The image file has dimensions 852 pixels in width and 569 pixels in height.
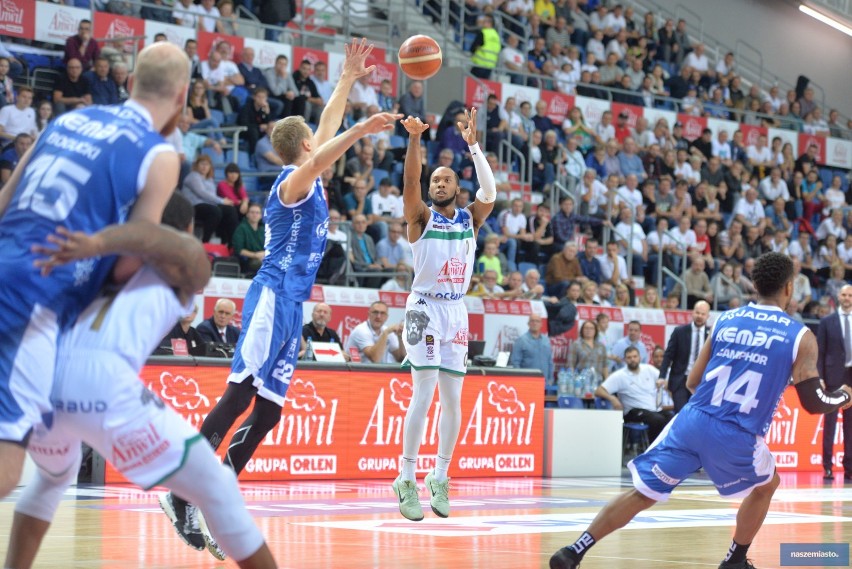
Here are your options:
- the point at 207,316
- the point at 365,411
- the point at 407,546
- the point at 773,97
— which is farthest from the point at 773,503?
the point at 773,97

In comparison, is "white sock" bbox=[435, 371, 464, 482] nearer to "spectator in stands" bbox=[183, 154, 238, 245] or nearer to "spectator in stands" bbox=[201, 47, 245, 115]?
"spectator in stands" bbox=[183, 154, 238, 245]

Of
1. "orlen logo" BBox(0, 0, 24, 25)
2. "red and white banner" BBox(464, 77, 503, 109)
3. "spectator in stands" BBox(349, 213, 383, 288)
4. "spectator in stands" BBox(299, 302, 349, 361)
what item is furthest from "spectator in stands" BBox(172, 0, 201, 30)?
"spectator in stands" BBox(299, 302, 349, 361)

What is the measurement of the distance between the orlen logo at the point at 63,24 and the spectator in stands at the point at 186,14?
68.5 inches

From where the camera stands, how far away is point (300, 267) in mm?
7164

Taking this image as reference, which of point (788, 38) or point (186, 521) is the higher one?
point (788, 38)

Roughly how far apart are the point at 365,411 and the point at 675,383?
4.93 m

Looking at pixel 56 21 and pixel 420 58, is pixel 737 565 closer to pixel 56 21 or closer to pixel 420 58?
pixel 420 58

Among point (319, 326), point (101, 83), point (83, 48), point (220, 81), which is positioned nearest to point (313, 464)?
point (319, 326)

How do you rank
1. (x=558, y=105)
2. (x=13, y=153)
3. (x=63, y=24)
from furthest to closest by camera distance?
(x=558, y=105)
(x=63, y=24)
(x=13, y=153)

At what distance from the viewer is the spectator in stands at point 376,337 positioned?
49.0 ft

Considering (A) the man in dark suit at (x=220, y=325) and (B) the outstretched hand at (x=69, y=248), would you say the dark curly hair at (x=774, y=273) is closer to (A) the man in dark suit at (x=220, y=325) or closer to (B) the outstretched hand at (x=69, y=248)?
(B) the outstretched hand at (x=69, y=248)

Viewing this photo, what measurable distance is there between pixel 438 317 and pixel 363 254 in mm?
8883

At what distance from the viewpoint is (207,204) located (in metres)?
16.5

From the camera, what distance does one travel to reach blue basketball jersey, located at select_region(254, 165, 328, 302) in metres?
7.11
